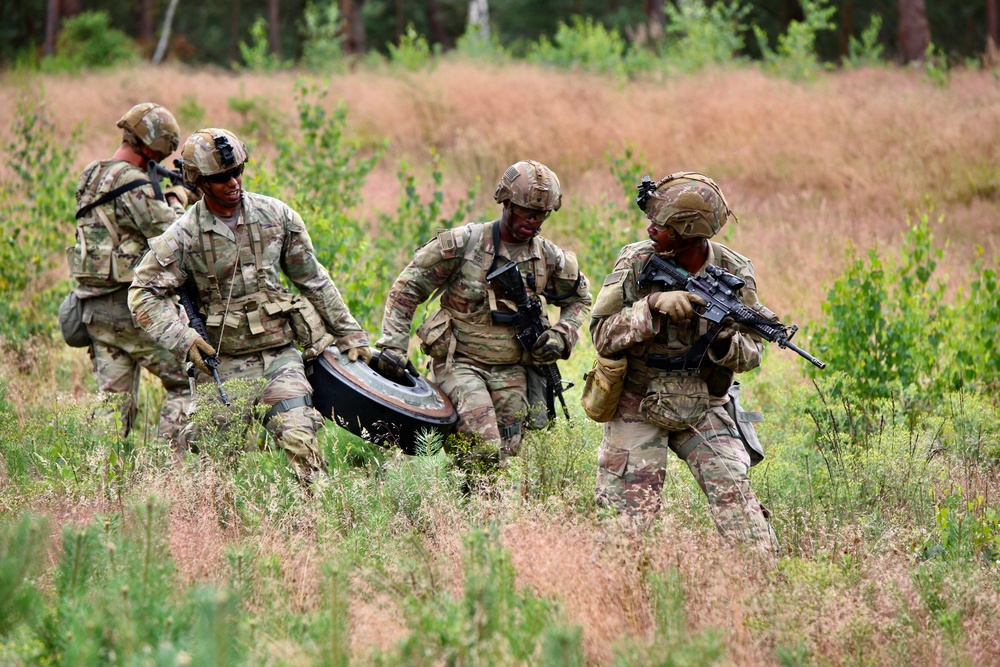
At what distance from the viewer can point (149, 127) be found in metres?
6.55

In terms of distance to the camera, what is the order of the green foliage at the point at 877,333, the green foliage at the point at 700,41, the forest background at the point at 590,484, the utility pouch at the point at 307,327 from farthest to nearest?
the green foliage at the point at 700,41, the green foliage at the point at 877,333, the utility pouch at the point at 307,327, the forest background at the point at 590,484

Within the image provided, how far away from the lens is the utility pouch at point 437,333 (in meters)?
5.83

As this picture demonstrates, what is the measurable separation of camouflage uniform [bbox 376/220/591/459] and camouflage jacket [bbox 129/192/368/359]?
2.03ft

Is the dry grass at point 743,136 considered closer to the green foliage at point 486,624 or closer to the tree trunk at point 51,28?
the green foliage at point 486,624

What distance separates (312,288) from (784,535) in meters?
2.79

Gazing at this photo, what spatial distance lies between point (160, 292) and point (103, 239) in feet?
4.62

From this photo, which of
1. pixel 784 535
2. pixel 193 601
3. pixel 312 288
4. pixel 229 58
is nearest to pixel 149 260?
pixel 312 288

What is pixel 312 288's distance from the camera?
5.75m

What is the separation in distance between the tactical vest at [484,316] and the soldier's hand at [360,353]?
0.49m

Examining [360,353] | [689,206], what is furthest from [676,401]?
[360,353]

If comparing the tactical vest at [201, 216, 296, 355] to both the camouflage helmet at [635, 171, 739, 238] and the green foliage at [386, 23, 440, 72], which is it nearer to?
the camouflage helmet at [635, 171, 739, 238]

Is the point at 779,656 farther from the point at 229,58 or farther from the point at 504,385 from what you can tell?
the point at 229,58

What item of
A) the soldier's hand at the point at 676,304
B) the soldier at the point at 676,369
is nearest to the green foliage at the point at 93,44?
the soldier at the point at 676,369

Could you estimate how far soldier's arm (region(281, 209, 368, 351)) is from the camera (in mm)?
5672
